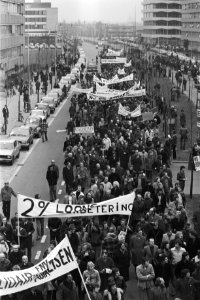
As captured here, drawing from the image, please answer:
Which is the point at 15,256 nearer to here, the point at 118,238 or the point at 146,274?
the point at 118,238

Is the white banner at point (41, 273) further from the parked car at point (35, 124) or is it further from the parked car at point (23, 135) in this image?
the parked car at point (35, 124)

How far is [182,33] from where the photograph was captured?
16188 cm

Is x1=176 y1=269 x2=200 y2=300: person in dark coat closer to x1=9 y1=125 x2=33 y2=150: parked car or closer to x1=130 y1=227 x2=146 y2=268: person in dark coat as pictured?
x1=130 y1=227 x2=146 y2=268: person in dark coat

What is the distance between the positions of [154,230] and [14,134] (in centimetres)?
1970

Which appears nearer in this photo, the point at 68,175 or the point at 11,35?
the point at 68,175

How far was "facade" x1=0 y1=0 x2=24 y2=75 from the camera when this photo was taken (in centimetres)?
7494

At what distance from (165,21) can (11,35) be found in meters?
98.2

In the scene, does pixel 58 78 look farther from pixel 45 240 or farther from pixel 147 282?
pixel 147 282

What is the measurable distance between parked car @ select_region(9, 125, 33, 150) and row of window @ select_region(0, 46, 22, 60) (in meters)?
38.9

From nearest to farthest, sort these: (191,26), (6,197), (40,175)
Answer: (6,197)
(40,175)
(191,26)

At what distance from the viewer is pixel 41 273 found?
12.9m

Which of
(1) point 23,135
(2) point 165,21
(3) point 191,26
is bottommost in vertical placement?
(1) point 23,135

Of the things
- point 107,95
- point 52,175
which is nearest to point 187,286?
point 52,175

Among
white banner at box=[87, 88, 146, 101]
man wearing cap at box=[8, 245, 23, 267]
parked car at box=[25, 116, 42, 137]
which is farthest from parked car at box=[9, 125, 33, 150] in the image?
man wearing cap at box=[8, 245, 23, 267]
